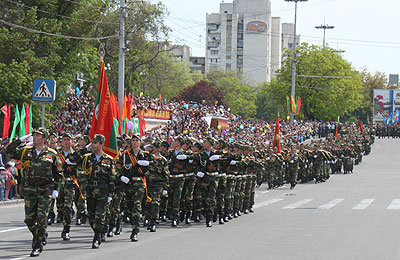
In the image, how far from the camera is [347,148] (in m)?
40.3

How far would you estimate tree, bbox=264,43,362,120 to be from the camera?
9200 centimetres

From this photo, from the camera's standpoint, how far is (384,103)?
9956 cm

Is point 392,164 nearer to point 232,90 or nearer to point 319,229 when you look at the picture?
point 319,229

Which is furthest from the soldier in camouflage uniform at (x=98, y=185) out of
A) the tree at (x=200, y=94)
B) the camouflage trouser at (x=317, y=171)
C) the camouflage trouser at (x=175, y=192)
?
the tree at (x=200, y=94)

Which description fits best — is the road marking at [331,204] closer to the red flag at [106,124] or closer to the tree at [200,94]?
the red flag at [106,124]

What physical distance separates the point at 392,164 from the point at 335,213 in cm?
3304

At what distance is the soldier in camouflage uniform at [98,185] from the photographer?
11164 millimetres

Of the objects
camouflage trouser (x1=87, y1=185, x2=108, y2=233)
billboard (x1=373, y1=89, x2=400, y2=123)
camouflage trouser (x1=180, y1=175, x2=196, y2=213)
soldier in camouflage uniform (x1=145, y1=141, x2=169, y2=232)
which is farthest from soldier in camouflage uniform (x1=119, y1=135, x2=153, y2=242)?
billboard (x1=373, y1=89, x2=400, y2=123)

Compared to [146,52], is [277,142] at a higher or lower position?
lower

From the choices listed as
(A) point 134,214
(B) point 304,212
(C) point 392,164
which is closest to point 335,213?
(B) point 304,212

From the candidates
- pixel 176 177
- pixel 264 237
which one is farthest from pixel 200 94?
pixel 264 237

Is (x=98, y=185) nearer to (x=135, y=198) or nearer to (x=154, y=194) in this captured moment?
(x=135, y=198)

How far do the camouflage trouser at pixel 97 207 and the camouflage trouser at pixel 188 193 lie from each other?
4025 mm

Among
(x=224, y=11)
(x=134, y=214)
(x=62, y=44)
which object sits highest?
(x=224, y=11)
